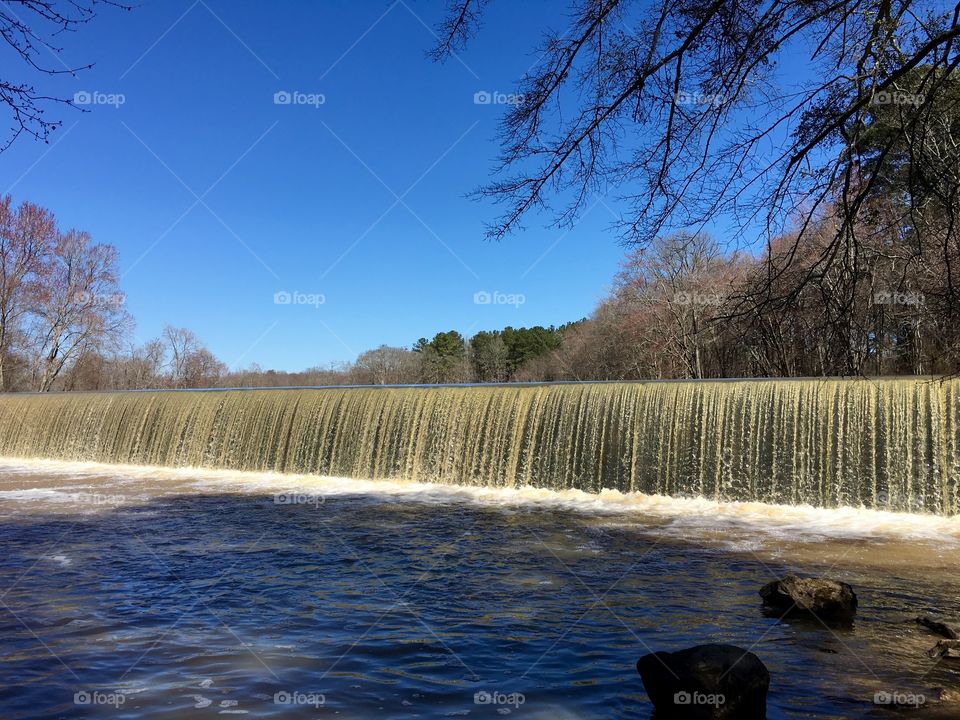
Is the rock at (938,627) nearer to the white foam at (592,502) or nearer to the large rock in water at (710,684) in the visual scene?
the large rock in water at (710,684)

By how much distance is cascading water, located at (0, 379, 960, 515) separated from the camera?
32.6ft

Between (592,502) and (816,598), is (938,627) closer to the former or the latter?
(816,598)

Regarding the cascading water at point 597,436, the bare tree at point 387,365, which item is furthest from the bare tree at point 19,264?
the bare tree at point 387,365

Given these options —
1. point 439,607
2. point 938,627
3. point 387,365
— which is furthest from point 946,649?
point 387,365

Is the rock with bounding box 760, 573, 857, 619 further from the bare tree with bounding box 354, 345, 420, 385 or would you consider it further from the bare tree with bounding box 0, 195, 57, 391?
the bare tree with bounding box 354, 345, 420, 385

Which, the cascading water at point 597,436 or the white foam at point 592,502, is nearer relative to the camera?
the white foam at point 592,502

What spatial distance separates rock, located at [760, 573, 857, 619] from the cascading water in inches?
194

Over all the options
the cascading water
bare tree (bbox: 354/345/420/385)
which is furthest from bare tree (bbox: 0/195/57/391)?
bare tree (bbox: 354/345/420/385)

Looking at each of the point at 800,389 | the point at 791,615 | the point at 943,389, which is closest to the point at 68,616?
the point at 791,615

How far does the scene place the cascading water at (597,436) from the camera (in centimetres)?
992

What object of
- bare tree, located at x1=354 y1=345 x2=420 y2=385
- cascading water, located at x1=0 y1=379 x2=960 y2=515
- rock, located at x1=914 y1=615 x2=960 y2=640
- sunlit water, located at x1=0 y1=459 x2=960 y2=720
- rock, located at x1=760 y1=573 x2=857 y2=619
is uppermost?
bare tree, located at x1=354 y1=345 x2=420 y2=385

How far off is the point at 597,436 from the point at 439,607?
700cm

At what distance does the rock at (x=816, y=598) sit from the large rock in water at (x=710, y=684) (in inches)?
71.5

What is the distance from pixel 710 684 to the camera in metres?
3.59
